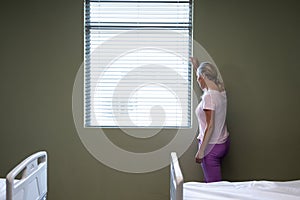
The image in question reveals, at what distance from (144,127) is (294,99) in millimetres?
1205

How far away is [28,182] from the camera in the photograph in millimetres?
1797

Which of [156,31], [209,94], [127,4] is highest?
[127,4]

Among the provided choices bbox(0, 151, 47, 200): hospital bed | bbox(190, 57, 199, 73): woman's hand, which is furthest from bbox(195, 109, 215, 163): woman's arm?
bbox(0, 151, 47, 200): hospital bed

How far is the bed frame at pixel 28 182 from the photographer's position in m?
1.58

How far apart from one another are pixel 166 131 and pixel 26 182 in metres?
1.52

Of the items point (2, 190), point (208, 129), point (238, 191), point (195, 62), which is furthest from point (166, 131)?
point (2, 190)

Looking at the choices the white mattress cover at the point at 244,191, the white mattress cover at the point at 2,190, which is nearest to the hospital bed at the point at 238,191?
the white mattress cover at the point at 244,191

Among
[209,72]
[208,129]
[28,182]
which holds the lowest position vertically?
[28,182]

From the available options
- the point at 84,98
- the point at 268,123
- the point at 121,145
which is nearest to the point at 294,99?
the point at 268,123

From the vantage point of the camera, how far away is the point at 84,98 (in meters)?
3.12

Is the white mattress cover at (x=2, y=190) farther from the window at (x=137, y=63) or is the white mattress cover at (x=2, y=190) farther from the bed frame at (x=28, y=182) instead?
the window at (x=137, y=63)

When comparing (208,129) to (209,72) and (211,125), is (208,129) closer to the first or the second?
(211,125)

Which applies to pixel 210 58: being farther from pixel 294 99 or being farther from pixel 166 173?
pixel 166 173

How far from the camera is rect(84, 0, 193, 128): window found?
10.3 feet
